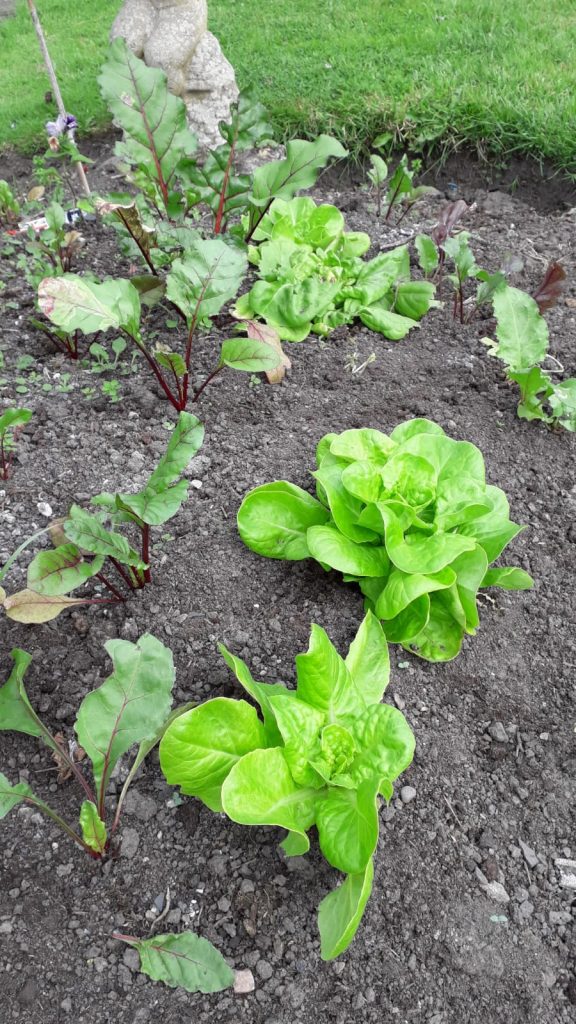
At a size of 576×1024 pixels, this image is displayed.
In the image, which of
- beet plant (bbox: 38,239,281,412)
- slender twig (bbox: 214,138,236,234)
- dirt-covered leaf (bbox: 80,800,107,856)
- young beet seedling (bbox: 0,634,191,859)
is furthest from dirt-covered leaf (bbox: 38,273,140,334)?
dirt-covered leaf (bbox: 80,800,107,856)

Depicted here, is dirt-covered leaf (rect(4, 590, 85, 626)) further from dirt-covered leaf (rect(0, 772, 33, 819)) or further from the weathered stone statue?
the weathered stone statue

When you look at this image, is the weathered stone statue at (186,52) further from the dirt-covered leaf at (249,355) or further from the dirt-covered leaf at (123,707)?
the dirt-covered leaf at (123,707)

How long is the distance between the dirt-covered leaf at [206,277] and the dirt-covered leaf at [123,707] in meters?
1.14

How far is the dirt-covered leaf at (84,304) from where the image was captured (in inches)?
78.7

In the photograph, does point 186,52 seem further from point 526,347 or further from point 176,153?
point 526,347

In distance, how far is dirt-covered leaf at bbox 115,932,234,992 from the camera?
50.9 inches

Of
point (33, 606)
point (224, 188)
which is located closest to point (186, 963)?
point (33, 606)

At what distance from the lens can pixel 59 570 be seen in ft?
5.48

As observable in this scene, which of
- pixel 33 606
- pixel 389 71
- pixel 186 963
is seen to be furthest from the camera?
pixel 389 71

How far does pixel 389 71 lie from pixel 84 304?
318cm

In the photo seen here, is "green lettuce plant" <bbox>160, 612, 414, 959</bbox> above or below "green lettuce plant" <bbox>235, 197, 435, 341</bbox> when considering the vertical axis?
below

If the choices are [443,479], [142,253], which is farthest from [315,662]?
[142,253]

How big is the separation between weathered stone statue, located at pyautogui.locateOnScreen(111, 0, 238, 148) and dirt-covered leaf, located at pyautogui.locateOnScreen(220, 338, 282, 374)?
6.79 ft

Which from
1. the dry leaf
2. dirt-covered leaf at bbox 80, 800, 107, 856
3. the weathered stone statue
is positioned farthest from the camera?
the weathered stone statue
